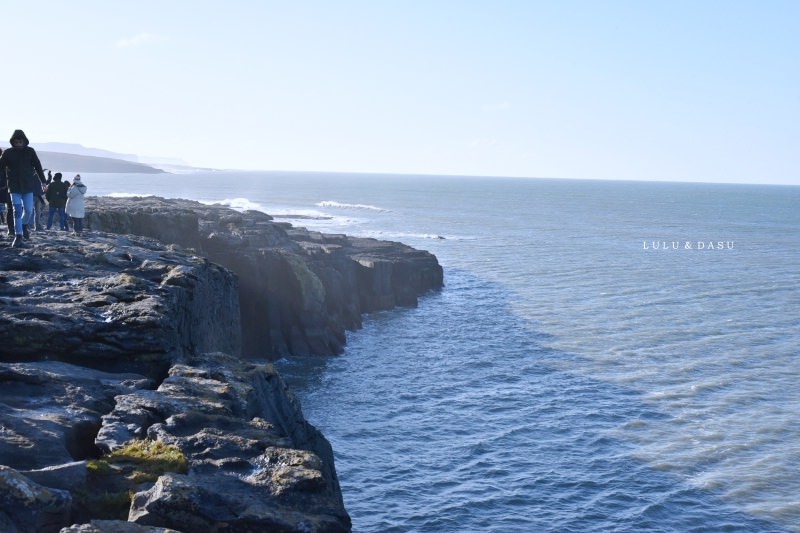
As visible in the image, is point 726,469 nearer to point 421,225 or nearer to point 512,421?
point 512,421

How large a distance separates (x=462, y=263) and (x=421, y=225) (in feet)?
176

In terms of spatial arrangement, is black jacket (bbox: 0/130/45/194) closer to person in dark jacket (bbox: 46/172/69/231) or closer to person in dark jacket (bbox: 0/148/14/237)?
person in dark jacket (bbox: 0/148/14/237)

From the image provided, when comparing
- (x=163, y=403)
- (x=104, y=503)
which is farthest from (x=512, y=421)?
(x=104, y=503)

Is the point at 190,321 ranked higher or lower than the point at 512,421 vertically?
higher

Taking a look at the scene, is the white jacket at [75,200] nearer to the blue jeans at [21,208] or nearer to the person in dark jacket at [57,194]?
the person in dark jacket at [57,194]

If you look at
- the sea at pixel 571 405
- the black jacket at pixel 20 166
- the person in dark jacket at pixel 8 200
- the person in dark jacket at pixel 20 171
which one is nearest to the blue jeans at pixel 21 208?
the person in dark jacket at pixel 20 171

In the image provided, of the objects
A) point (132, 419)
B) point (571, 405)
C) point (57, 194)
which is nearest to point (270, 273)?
point (57, 194)

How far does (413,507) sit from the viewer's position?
30453 mm

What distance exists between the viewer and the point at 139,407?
17.4 metres

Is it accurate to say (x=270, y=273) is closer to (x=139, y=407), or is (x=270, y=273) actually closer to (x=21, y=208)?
(x=21, y=208)

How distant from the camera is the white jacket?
35.9 m

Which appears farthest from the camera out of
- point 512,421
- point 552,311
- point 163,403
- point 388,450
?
point 552,311

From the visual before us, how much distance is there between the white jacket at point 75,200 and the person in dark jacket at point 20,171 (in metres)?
7.52

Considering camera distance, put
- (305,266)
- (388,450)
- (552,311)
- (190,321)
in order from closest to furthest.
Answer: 1. (190,321)
2. (388,450)
3. (305,266)
4. (552,311)
